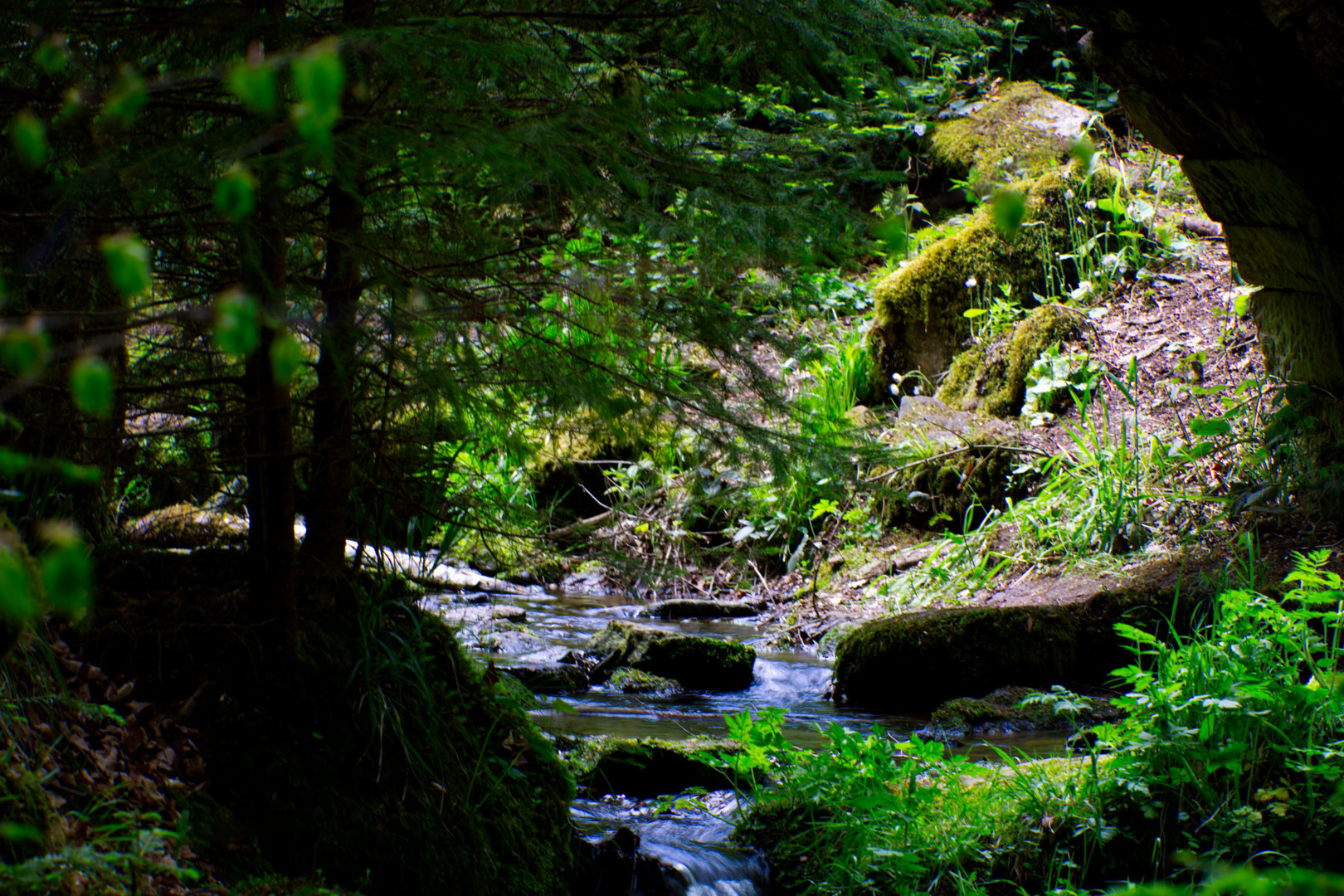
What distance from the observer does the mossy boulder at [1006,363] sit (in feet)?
27.9

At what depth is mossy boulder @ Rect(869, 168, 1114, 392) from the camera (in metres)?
9.36

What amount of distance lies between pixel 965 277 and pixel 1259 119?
15.0ft

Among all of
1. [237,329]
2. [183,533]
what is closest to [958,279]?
[183,533]

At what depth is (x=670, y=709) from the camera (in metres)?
5.62

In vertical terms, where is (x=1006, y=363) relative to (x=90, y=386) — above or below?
above

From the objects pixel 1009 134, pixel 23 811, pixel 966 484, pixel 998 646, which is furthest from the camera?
pixel 1009 134

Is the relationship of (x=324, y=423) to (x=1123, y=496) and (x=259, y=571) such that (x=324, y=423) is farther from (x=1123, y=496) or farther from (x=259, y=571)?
(x=1123, y=496)

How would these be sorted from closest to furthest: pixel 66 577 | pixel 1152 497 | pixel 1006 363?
1. pixel 66 577
2. pixel 1152 497
3. pixel 1006 363

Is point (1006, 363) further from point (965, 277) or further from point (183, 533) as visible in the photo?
point (183, 533)

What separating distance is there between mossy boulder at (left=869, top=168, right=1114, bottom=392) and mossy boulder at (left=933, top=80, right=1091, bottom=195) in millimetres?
446

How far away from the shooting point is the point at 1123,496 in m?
6.64

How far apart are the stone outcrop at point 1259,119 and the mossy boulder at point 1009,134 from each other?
3.92 meters

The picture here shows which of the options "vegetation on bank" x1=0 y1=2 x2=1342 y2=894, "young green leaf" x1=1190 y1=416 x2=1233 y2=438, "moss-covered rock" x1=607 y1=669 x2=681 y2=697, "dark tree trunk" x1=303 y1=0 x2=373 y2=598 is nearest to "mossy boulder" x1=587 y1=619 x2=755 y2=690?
"moss-covered rock" x1=607 y1=669 x2=681 y2=697

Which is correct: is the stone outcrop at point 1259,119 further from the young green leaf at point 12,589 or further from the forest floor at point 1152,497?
the young green leaf at point 12,589
